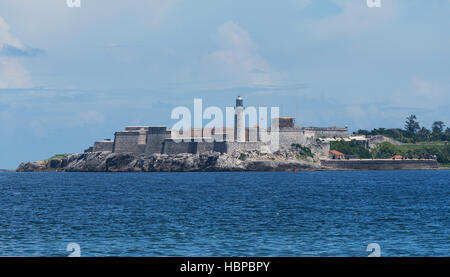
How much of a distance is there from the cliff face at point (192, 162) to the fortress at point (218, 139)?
119 centimetres

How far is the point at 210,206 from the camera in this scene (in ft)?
113

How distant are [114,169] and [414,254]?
301 ft

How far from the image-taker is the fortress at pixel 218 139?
97.1m

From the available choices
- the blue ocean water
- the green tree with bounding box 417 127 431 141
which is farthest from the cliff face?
the blue ocean water

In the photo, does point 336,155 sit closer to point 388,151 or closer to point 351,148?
point 351,148

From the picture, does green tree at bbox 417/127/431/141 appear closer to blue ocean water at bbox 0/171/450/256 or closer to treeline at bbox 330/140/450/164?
treeline at bbox 330/140/450/164

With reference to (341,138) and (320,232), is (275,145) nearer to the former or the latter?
(341,138)

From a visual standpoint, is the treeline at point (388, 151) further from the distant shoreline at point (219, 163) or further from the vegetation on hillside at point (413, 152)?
the distant shoreline at point (219, 163)

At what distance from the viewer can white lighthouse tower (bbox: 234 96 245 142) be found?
311 ft

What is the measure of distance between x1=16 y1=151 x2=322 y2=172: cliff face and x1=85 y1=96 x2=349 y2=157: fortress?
1.19m

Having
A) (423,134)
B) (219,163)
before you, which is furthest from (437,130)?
(219,163)

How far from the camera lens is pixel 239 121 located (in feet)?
316

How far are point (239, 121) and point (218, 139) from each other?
4.60 m
